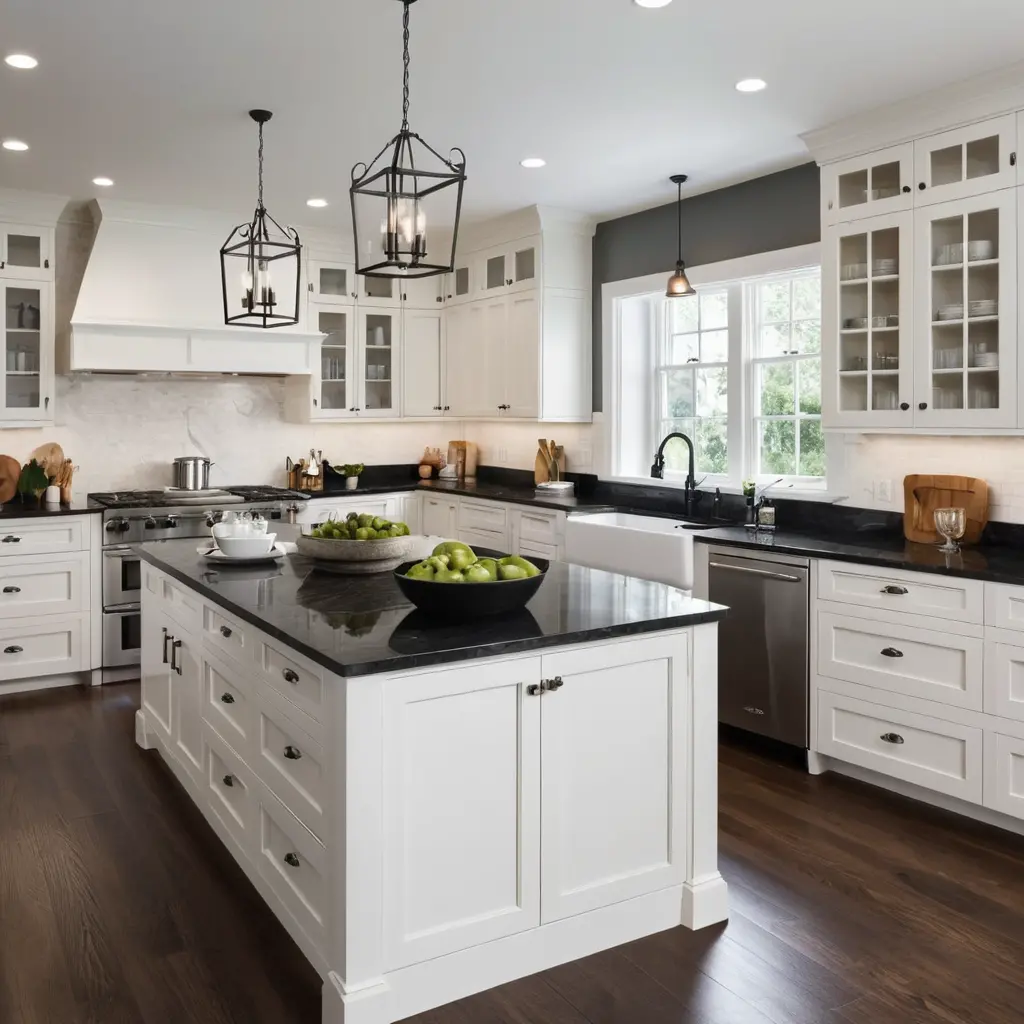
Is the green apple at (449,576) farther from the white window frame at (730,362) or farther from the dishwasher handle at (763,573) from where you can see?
the white window frame at (730,362)

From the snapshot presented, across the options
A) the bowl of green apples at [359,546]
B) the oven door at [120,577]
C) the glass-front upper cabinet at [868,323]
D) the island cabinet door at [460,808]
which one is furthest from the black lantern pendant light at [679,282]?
the oven door at [120,577]

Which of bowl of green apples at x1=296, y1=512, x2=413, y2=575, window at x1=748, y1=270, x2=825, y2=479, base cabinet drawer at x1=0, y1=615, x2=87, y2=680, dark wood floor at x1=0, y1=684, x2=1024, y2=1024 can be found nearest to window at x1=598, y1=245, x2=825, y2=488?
window at x1=748, y1=270, x2=825, y2=479

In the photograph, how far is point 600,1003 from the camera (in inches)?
94.8

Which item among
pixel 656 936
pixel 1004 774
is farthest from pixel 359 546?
pixel 1004 774

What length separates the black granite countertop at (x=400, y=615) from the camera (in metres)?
2.34

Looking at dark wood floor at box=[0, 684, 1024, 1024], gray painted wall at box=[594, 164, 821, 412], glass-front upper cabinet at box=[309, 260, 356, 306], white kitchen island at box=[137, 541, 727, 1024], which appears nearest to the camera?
white kitchen island at box=[137, 541, 727, 1024]

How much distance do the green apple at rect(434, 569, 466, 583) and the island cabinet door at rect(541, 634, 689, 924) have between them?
1.01 feet

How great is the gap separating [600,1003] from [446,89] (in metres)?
3.20

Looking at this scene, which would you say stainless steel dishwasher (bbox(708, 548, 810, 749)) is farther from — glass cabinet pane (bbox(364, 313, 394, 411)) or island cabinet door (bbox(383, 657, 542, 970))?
glass cabinet pane (bbox(364, 313, 394, 411))

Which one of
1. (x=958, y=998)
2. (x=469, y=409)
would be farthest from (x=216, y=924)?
(x=469, y=409)

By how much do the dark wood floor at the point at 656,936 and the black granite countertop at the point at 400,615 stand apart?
874mm

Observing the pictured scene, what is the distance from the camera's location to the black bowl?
2.54m

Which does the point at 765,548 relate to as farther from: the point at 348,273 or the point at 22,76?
the point at 348,273

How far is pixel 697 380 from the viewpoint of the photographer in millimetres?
5750
